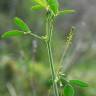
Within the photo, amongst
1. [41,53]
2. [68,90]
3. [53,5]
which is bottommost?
[41,53]

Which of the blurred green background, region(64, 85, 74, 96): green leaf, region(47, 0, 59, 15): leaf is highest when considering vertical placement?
region(47, 0, 59, 15): leaf

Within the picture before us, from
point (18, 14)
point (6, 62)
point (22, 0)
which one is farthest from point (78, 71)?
point (22, 0)

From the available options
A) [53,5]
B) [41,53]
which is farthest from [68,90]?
[41,53]

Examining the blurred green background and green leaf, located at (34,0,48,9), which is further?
the blurred green background

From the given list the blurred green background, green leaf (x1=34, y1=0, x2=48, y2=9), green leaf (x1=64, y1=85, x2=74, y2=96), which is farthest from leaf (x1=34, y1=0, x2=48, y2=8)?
the blurred green background

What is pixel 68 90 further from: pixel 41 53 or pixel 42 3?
pixel 41 53

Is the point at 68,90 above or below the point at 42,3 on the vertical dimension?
below

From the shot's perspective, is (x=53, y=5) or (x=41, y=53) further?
(x=41, y=53)

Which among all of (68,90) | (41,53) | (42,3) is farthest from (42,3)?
(41,53)

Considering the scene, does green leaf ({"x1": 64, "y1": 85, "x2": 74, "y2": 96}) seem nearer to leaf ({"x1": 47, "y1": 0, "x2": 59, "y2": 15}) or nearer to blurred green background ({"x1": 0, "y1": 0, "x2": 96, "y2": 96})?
leaf ({"x1": 47, "y1": 0, "x2": 59, "y2": 15})
